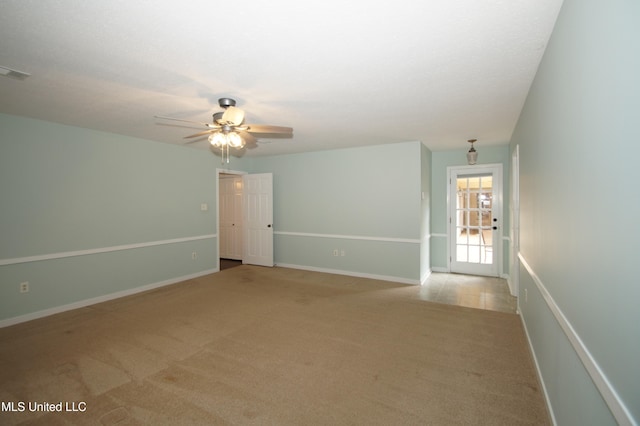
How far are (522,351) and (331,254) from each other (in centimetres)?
362

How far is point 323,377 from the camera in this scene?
8.05 ft

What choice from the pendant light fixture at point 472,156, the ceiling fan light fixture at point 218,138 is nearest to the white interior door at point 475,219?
the pendant light fixture at point 472,156

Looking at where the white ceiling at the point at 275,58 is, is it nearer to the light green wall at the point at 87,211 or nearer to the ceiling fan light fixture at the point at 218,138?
the ceiling fan light fixture at the point at 218,138

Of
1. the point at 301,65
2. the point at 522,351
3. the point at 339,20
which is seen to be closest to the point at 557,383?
the point at 522,351

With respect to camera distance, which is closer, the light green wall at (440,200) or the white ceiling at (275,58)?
the white ceiling at (275,58)

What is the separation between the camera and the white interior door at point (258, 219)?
6.52 m

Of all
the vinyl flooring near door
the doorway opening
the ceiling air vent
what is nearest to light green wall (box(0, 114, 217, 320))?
the doorway opening

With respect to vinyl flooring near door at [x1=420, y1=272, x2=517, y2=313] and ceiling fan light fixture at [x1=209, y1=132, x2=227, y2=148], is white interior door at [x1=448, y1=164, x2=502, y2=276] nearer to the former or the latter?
vinyl flooring near door at [x1=420, y1=272, x2=517, y2=313]

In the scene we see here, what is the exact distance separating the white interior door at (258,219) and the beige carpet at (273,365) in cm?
241

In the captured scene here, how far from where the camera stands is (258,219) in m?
6.68

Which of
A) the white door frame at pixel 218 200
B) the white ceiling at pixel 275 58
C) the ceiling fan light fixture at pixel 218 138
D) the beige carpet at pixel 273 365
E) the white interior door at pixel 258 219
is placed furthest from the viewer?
the white interior door at pixel 258 219

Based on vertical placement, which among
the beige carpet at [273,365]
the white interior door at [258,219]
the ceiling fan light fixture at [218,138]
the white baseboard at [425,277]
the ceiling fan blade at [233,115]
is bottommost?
the beige carpet at [273,365]

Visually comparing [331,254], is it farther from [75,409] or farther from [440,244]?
[75,409]

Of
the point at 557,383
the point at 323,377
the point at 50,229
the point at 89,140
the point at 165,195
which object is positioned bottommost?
the point at 323,377
